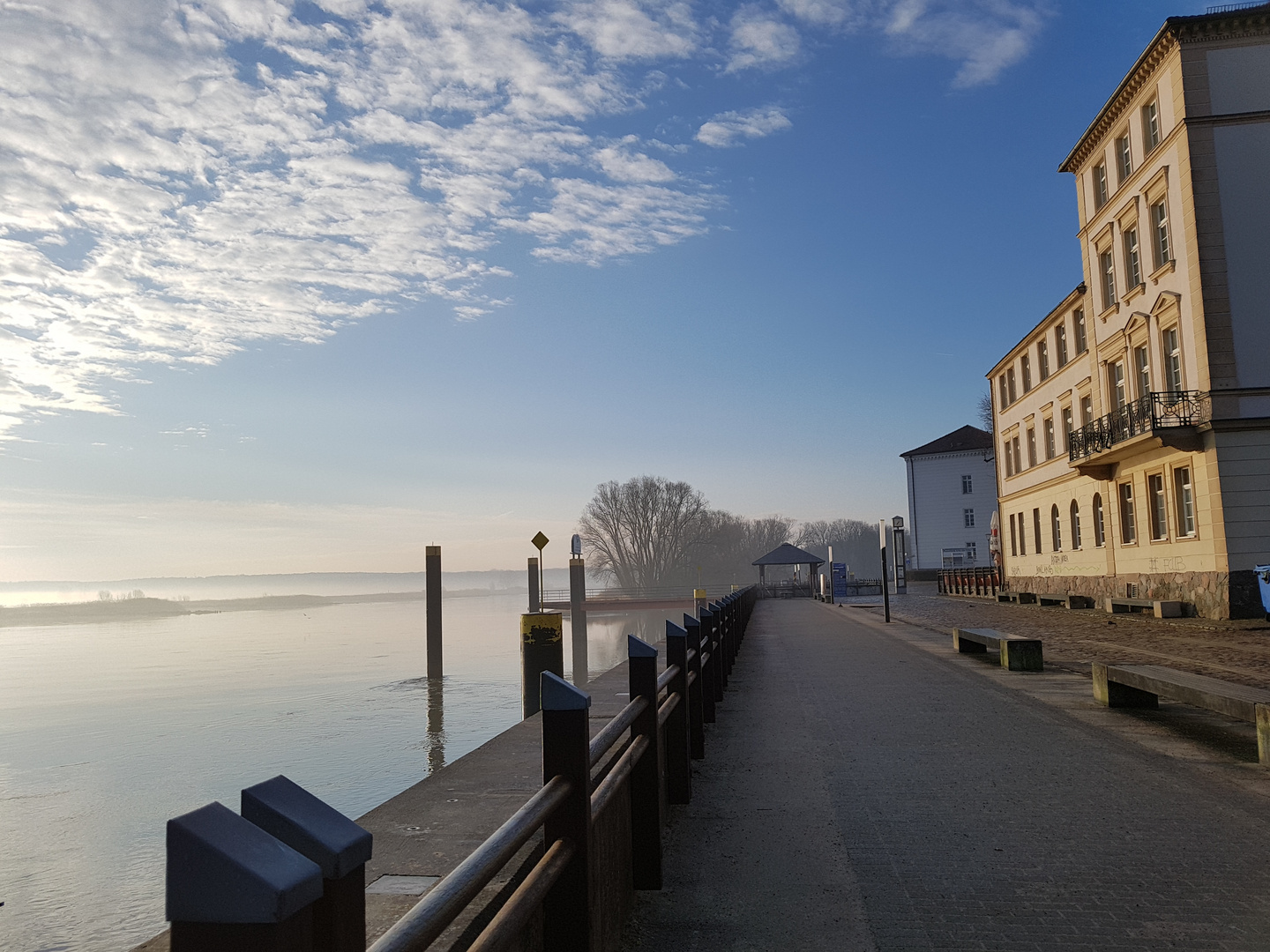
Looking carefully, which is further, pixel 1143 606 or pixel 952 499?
pixel 952 499

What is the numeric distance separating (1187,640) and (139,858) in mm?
16275

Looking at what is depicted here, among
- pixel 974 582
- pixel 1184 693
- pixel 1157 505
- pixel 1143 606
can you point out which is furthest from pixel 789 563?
pixel 1184 693

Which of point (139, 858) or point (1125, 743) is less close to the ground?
point (1125, 743)

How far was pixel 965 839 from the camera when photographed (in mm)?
4906

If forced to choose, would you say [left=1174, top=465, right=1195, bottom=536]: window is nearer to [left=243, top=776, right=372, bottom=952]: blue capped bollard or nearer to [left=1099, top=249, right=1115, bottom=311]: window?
[left=1099, top=249, right=1115, bottom=311]: window

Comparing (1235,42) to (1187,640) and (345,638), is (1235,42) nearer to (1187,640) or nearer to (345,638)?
(1187,640)

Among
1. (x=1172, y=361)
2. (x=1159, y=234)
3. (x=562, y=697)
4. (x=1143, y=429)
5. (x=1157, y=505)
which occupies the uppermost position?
(x=1159, y=234)

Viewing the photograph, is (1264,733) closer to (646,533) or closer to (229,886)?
(229,886)

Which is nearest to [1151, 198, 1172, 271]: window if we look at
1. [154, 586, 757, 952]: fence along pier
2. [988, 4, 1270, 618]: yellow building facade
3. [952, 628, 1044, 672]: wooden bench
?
[988, 4, 1270, 618]: yellow building facade

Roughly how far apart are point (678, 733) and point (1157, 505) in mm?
24334

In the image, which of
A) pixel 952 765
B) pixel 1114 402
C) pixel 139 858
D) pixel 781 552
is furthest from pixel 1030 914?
pixel 781 552

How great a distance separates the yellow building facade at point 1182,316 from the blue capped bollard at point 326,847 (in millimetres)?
24082

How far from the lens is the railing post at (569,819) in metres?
2.80

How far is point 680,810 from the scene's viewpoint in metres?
5.73
